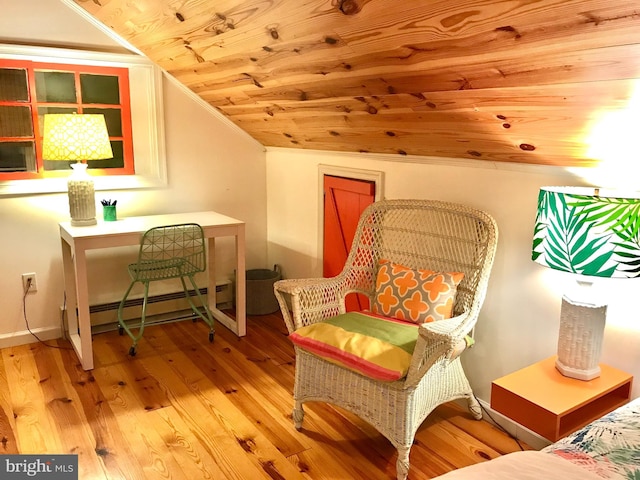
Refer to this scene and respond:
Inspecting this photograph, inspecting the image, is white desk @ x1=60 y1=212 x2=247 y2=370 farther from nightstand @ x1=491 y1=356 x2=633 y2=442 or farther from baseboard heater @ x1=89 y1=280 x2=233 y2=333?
nightstand @ x1=491 y1=356 x2=633 y2=442

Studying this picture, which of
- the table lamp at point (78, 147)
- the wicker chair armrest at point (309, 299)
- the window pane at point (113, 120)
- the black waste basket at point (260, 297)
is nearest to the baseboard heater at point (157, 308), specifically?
the black waste basket at point (260, 297)

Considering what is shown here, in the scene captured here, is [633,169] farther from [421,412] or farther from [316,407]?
[316,407]

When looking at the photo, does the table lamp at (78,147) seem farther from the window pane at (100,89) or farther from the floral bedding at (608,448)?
the floral bedding at (608,448)

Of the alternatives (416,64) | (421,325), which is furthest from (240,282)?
(416,64)

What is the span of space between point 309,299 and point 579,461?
4.62 ft

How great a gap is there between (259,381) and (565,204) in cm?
181

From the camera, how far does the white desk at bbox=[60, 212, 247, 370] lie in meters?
2.85

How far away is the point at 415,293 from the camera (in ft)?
7.81

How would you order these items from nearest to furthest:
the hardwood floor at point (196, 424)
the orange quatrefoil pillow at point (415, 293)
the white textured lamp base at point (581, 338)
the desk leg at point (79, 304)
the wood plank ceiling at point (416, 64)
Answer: the wood plank ceiling at point (416, 64), the white textured lamp base at point (581, 338), the hardwood floor at point (196, 424), the orange quatrefoil pillow at point (415, 293), the desk leg at point (79, 304)

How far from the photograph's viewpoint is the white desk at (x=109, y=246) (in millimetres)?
2850

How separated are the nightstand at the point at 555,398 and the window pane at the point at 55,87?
→ 9.77 ft

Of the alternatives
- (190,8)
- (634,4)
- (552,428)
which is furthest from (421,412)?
(190,8)

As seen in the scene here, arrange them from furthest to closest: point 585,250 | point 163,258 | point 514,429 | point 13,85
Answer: point 163,258 → point 13,85 → point 514,429 → point 585,250

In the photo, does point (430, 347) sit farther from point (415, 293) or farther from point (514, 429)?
point (514, 429)
